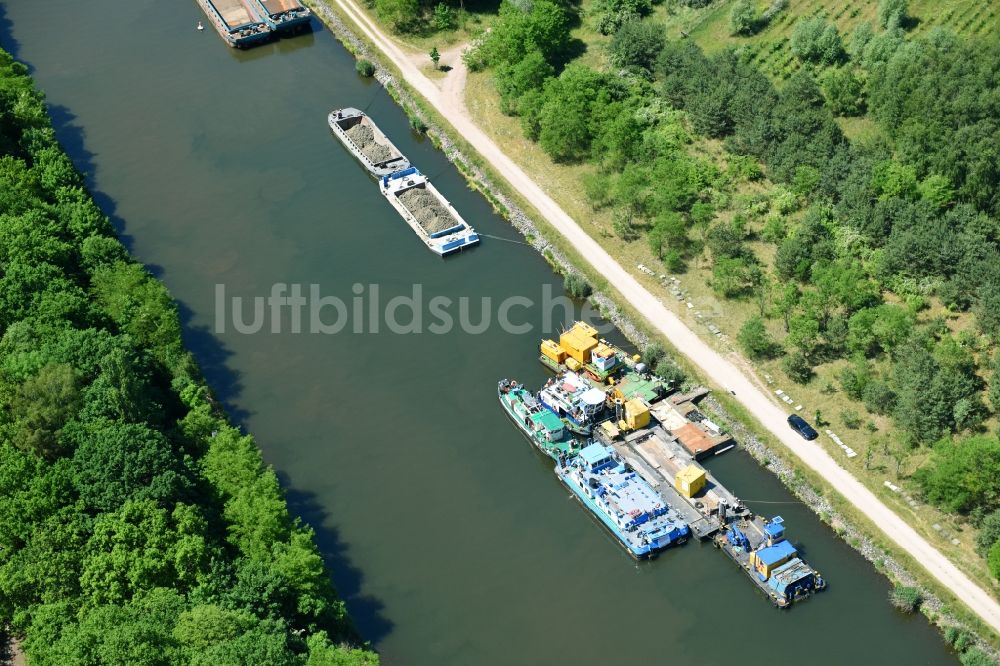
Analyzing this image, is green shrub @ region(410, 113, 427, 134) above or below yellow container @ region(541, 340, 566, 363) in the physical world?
above

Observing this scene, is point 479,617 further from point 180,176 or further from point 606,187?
point 180,176

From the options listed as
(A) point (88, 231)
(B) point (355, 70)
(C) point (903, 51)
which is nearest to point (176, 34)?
(B) point (355, 70)

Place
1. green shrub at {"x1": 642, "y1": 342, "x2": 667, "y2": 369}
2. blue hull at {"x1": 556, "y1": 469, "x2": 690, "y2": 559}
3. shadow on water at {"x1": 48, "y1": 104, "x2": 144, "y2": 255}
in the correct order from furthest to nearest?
shadow on water at {"x1": 48, "y1": 104, "x2": 144, "y2": 255} → green shrub at {"x1": 642, "y1": 342, "x2": 667, "y2": 369} → blue hull at {"x1": 556, "y1": 469, "x2": 690, "y2": 559}

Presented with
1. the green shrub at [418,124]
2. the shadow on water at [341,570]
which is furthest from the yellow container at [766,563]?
the green shrub at [418,124]

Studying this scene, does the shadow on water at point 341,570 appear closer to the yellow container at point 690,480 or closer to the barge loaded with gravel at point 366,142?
the yellow container at point 690,480

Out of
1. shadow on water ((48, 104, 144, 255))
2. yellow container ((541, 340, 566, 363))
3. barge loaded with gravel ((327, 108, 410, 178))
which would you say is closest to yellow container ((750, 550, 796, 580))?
yellow container ((541, 340, 566, 363))

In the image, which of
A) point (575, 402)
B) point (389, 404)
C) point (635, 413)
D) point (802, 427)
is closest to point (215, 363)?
point (389, 404)

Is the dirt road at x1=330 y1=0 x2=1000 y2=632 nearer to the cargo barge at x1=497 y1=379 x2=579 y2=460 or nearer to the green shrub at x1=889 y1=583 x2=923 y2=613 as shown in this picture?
the green shrub at x1=889 y1=583 x2=923 y2=613
